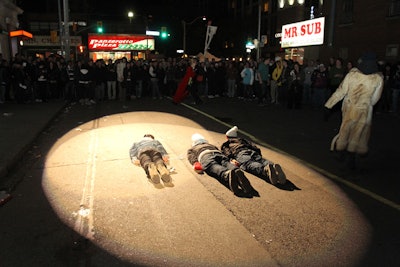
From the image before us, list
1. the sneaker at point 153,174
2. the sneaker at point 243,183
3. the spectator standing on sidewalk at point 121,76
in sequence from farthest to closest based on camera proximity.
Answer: the spectator standing on sidewalk at point 121,76, the sneaker at point 153,174, the sneaker at point 243,183

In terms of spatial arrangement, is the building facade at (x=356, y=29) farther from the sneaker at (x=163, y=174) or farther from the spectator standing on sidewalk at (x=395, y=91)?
the sneaker at (x=163, y=174)

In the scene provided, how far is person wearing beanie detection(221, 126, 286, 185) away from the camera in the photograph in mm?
5457

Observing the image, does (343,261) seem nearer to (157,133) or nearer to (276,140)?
(276,140)

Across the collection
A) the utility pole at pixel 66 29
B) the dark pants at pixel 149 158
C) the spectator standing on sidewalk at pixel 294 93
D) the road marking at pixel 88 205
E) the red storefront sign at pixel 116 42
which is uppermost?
the red storefront sign at pixel 116 42

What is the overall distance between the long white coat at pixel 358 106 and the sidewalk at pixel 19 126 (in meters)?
5.77

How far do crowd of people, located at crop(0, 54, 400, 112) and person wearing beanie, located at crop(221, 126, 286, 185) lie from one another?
8599mm

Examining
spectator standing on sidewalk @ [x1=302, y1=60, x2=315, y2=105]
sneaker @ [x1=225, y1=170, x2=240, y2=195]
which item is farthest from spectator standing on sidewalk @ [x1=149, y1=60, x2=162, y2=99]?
sneaker @ [x1=225, y1=170, x2=240, y2=195]

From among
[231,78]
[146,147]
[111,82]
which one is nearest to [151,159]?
[146,147]

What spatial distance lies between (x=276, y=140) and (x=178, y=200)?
453cm

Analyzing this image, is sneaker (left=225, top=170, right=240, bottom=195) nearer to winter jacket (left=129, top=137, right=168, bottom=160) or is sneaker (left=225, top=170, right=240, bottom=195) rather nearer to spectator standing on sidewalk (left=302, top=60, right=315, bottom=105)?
winter jacket (left=129, top=137, right=168, bottom=160)

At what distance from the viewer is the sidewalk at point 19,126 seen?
6.61m

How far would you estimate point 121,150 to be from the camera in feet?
25.3

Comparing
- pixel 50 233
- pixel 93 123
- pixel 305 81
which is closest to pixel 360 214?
pixel 50 233

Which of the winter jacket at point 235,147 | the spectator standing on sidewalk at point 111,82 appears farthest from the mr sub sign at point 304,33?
the winter jacket at point 235,147
